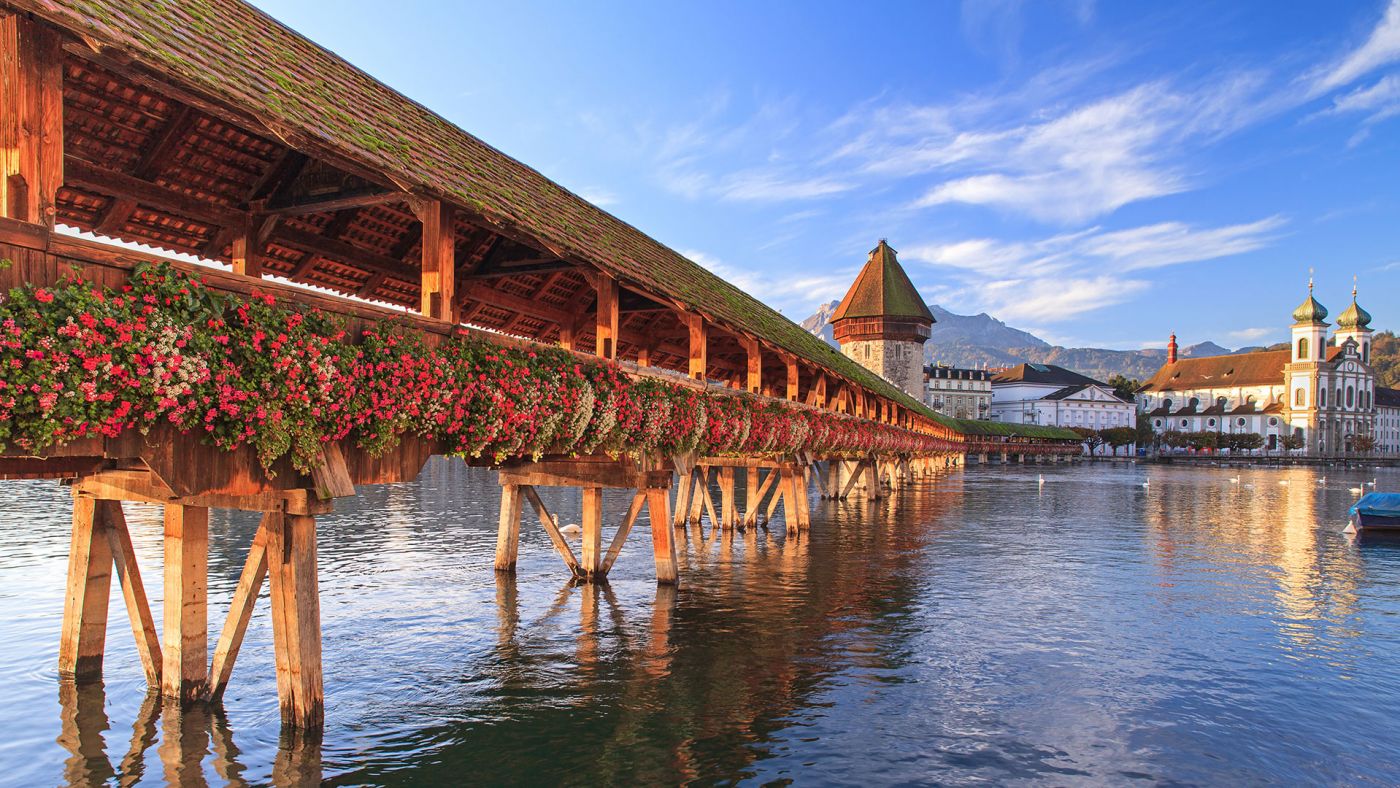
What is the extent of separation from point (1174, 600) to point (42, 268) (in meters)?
18.9

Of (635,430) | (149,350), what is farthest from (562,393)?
(149,350)

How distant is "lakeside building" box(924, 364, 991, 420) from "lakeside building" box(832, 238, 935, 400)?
64.7 meters

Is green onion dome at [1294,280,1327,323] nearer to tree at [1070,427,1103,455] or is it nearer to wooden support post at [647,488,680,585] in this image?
tree at [1070,427,1103,455]

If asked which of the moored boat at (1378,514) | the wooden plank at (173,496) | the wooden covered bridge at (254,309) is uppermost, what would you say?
the wooden covered bridge at (254,309)

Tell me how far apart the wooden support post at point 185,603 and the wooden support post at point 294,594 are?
1.02m

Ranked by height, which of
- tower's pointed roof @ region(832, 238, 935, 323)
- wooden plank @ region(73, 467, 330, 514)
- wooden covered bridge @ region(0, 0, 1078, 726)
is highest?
tower's pointed roof @ region(832, 238, 935, 323)

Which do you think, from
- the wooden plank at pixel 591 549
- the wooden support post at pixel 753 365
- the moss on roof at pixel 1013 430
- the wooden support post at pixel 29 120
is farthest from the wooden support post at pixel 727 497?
the moss on roof at pixel 1013 430

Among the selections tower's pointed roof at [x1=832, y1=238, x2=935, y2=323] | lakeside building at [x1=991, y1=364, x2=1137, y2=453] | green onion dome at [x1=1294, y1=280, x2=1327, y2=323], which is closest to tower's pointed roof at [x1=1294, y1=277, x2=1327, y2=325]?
green onion dome at [x1=1294, y1=280, x2=1327, y2=323]

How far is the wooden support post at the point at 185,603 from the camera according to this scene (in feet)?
29.0

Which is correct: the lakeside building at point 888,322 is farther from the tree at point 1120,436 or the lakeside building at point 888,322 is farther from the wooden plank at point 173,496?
the tree at point 1120,436

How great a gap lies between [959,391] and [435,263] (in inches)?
5801

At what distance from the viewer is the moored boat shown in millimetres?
29672

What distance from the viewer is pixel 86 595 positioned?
32.9ft

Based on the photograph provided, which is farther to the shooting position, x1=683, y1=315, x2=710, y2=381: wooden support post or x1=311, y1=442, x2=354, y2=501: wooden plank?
x1=683, y1=315, x2=710, y2=381: wooden support post
